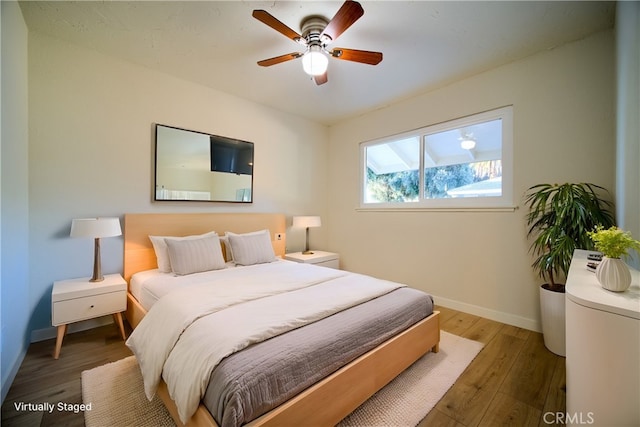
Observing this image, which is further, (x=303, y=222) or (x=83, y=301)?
(x=303, y=222)

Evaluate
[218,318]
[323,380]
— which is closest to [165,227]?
[218,318]

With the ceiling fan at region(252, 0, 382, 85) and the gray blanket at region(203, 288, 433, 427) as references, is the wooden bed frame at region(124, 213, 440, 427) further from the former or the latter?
the ceiling fan at region(252, 0, 382, 85)

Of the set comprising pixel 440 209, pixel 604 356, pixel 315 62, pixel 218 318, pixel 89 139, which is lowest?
pixel 218 318

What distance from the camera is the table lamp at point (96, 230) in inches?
83.5

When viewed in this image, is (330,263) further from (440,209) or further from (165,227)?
(165,227)

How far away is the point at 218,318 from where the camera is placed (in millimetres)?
1445

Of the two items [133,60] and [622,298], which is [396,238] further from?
[133,60]

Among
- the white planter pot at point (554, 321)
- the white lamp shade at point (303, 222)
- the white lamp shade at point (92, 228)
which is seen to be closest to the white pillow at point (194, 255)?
the white lamp shade at point (92, 228)

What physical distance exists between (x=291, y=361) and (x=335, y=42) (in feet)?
8.16

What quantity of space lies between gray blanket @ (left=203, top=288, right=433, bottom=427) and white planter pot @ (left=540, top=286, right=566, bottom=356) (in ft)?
4.41

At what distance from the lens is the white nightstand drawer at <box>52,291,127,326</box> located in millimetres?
1996

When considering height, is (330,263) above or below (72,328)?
above

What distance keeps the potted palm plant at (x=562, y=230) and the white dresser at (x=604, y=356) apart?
118 centimetres

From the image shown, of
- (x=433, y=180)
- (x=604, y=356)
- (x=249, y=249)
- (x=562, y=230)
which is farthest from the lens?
(x=433, y=180)
